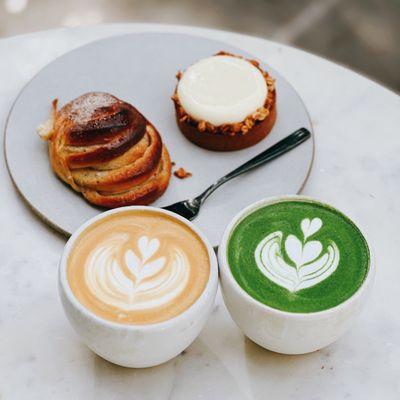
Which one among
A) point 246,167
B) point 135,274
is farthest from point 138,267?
point 246,167

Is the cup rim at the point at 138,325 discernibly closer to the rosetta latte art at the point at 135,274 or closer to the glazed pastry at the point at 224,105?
the rosetta latte art at the point at 135,274

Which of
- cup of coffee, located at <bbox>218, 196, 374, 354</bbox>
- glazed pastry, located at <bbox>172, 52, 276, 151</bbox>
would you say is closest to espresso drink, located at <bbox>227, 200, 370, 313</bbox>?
cup of coffee, located at <bbox>218, 196, 374, 354</bbox>

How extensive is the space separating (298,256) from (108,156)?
44cm

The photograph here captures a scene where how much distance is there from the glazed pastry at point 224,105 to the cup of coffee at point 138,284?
416 mm

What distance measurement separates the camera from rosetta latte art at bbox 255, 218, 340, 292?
0.93 meters

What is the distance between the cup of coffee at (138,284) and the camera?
0.87m

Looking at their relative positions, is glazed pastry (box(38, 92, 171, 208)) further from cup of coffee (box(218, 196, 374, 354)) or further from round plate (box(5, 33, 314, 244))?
cup of coffee (box(218, 196, 374, 354))

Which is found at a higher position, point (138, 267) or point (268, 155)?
point (138, 267)

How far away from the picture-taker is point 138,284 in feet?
3.00

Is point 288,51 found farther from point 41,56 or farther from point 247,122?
point 41,56

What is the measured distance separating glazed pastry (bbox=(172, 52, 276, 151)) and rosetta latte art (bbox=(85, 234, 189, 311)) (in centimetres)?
46

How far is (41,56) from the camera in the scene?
1.61m

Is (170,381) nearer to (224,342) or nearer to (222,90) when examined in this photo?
(224,342)

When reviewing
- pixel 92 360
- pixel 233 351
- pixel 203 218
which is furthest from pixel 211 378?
pixel 203 218
